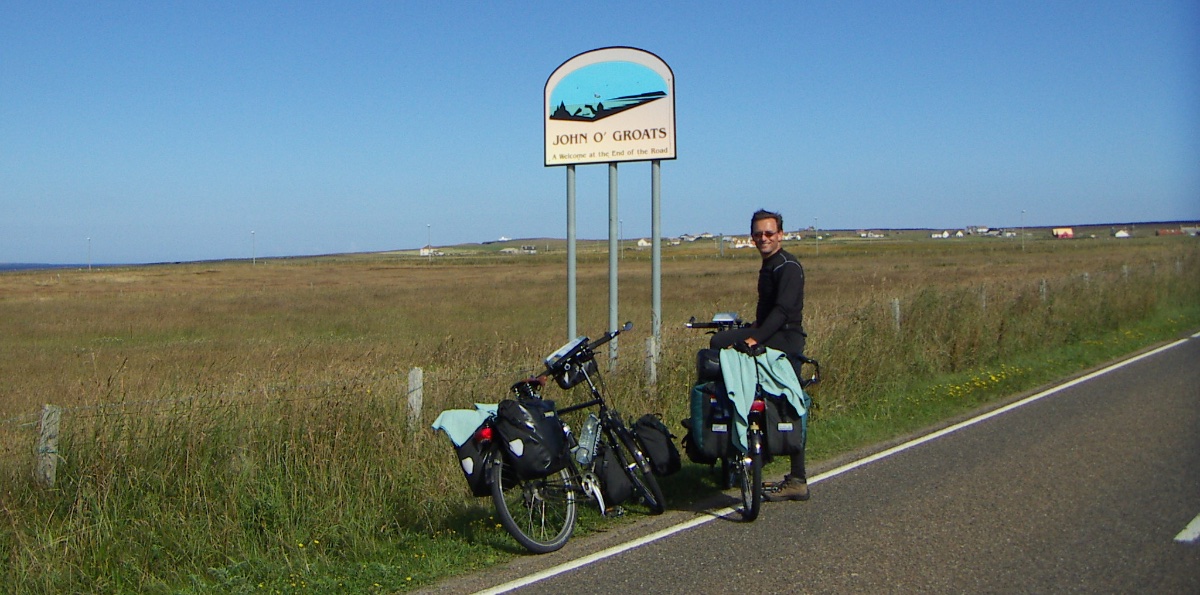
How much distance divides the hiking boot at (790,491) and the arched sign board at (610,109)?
603 cm

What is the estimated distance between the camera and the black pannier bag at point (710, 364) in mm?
6703

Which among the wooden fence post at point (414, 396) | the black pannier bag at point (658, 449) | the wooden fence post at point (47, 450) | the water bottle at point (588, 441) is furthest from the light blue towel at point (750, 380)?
the wooden fence post at point (47, 450)

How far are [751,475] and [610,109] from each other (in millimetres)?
6909

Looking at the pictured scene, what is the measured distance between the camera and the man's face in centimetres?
708

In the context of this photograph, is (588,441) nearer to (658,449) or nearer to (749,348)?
(658,449)

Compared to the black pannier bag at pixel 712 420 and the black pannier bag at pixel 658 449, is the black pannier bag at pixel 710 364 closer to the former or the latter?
the black pannier bag at pixel 712 420

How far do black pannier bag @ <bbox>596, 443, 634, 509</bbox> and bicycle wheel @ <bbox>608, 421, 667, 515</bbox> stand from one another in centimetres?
9

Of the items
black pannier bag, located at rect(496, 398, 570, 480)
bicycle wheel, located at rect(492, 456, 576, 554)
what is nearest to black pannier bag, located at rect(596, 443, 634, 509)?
bicycle wheel, located at rect(492, 456, 576, 554)

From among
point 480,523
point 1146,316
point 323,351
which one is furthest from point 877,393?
point 1146,316

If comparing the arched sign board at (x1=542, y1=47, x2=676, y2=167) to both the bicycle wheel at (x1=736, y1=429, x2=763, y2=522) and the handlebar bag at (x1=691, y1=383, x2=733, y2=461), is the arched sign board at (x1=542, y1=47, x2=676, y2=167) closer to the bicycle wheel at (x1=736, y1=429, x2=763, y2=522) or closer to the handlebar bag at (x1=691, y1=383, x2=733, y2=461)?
the handlebar bag at (x1=691, y1=383, x2=733, y2=461)

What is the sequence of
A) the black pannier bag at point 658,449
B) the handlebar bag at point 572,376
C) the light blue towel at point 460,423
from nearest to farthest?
1. the light blue towel at point 460,423
2. the handlebar bag at point 572,376
3. the black pannier bag at point 658,449

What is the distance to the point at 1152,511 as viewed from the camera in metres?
6.73

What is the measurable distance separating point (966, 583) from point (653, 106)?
827 cm

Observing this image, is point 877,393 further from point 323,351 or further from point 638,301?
point 638,301
